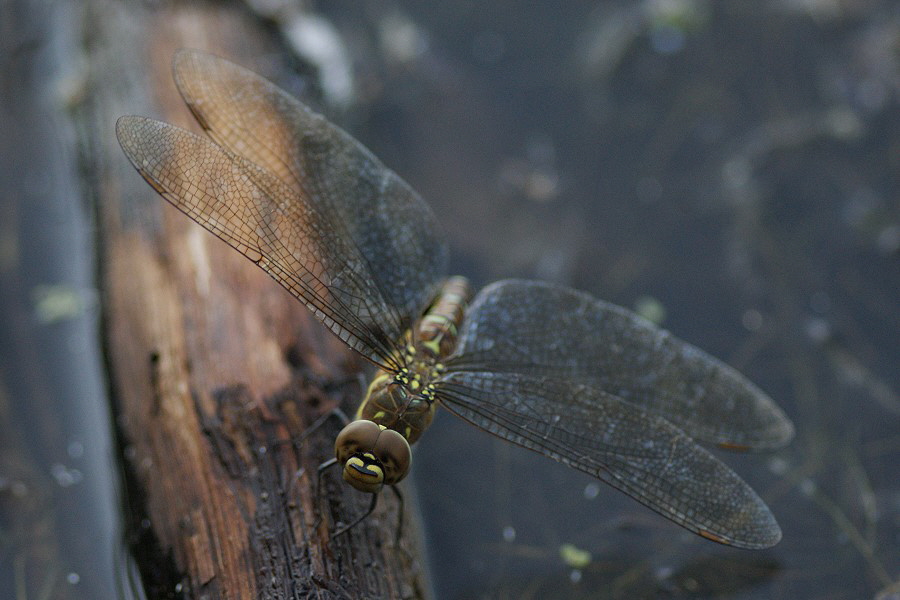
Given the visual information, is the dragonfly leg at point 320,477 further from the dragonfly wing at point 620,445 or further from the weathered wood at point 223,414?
the dragonfly wing at point 620,445

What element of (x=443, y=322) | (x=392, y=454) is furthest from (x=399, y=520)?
(x=443, y=322)

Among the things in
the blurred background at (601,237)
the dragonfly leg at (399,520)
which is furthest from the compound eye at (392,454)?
the blurred background at (601,237)

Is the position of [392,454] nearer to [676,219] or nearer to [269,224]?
[269,224]

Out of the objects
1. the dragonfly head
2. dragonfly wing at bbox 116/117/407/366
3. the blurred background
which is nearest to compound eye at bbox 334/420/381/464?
the dragonfly head

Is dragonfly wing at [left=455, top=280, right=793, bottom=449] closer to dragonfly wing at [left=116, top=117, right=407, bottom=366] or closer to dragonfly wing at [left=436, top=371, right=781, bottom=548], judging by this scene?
dragonfly wing at [left=436, top=371, right=781, bottom=548]

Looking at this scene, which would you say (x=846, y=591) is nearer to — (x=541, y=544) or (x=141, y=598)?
(x=541, y=544)

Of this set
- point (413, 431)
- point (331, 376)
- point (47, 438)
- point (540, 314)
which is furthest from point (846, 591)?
point (47, 438)

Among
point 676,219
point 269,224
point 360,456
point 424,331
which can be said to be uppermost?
point 269,224
